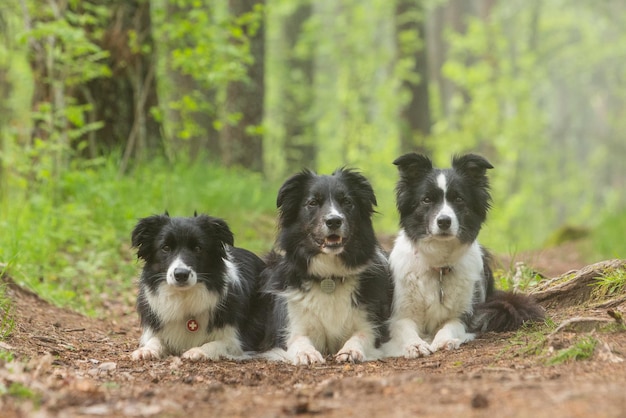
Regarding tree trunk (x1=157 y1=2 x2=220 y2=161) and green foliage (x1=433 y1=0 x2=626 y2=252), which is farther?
green foliage (x1=433 y1=0 x2=626 y2=252)

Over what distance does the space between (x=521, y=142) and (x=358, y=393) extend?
82.0 feet

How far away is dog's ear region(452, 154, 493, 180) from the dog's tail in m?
1.13

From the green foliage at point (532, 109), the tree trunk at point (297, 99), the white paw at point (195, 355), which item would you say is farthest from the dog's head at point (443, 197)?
the tree trunk at point (297, 99)

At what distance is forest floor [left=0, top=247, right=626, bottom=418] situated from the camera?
3691mm

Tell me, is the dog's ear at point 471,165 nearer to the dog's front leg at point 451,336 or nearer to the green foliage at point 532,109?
the dog's front leg at point 451,336

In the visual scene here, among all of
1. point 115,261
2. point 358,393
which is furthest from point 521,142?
point 358,393

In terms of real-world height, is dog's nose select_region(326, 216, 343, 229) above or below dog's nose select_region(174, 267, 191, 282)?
above

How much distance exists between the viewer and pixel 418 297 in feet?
21.6

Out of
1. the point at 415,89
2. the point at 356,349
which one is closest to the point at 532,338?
the point at 356,349

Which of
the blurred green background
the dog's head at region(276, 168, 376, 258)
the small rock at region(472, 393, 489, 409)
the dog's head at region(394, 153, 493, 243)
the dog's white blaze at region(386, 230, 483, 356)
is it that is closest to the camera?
the small rock at region(472, 393, 489, 409)

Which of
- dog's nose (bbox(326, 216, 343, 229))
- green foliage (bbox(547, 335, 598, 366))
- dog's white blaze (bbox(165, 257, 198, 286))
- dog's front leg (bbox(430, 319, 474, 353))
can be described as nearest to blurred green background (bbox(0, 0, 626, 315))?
dog's white blaze (bbox(165, 257, 198, 286))

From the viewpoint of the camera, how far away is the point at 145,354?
6039mm

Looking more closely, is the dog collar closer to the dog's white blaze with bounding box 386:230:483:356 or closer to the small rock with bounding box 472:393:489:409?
the dog's white blaze with bounding box 386:230:483:356

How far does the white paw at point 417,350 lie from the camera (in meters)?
5.97
